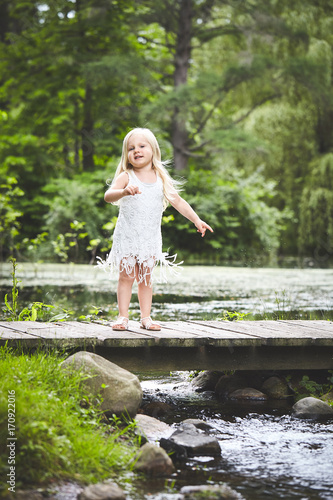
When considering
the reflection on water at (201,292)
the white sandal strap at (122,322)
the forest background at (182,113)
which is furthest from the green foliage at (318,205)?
the white sandal strap at (122,322)

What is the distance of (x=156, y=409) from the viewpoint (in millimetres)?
4566

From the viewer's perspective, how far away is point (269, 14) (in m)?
19.9

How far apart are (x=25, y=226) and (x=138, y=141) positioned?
17.8 meters

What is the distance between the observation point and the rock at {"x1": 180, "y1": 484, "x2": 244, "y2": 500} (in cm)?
288

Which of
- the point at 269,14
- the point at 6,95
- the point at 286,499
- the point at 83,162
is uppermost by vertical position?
the point at 269,14

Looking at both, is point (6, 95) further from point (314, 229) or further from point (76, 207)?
point (314, 229)

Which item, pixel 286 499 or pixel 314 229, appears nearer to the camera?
pixel 286 499

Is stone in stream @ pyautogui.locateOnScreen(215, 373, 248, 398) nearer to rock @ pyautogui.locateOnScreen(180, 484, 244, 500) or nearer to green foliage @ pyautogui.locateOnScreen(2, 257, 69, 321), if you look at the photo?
green foliage @ pyautogui.locateOnScreen(2, 257, 69, 321)


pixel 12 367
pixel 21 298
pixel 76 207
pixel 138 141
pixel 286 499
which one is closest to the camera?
pixel 286 499

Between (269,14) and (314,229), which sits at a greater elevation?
(269,14)

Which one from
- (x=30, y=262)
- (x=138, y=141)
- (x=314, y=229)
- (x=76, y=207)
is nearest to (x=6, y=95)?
(x=76, y=207)

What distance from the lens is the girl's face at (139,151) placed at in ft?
15.7

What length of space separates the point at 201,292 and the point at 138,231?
20.1 ft

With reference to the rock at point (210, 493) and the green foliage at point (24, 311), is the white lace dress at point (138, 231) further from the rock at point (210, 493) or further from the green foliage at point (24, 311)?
the rock at point (210, 493)
